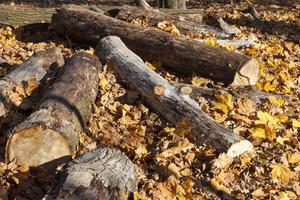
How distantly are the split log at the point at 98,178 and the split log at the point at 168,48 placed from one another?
288 cm

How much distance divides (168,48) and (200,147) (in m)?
2.58

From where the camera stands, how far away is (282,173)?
4938mm

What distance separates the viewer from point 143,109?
242 inches

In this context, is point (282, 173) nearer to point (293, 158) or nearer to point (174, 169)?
point (293, 158)

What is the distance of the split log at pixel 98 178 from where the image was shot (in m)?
3.86

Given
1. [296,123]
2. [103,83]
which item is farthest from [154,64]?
[296,123]

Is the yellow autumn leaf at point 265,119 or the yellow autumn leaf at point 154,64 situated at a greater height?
the yellow autumn leaf at point 154,64

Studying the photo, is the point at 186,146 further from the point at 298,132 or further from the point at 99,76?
the point at 99,76

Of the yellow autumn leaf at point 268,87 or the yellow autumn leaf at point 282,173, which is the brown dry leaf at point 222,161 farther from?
the yellow autumn leaf at point 268,87

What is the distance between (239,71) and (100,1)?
33.5 feet

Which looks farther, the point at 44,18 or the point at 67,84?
the point at 44,18

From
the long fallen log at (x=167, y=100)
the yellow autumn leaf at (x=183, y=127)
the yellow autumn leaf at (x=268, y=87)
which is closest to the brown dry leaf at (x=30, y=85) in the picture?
the long fallen log at (x=167, y=100)

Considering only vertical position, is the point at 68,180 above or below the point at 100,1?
above

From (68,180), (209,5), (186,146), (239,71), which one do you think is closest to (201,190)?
(186,146)
